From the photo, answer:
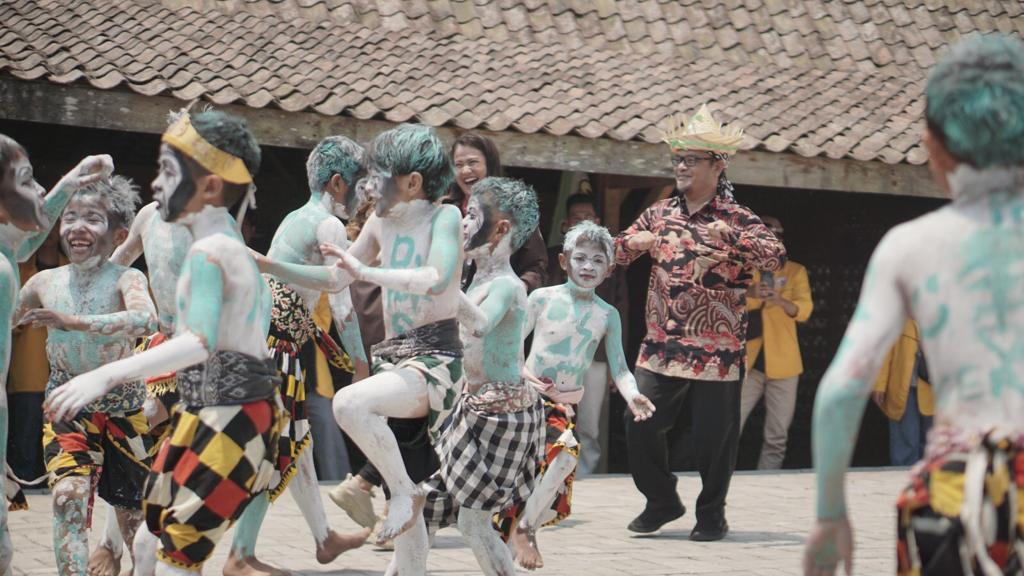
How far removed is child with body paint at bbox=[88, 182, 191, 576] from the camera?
20.3 feet

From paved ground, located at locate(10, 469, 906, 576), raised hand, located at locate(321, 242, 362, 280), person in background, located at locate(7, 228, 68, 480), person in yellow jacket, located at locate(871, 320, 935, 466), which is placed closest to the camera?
raised hand, located at locate(321, 242, 362, 280)

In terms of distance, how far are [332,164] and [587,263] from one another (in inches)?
49.0

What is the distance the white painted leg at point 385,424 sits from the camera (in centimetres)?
512

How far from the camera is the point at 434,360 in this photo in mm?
5320

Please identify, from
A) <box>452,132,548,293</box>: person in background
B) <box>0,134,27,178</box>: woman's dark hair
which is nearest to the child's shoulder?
<box>452,132,548,293</box>: person in background

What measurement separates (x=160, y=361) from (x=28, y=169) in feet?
5.36

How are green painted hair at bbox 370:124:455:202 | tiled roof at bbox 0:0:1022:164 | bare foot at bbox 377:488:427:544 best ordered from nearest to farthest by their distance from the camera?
bare foot at bbox 377:488:427:544, green painted hair at bbox 370:124:455:202, tiled roof at bbox 0:0:1022:164

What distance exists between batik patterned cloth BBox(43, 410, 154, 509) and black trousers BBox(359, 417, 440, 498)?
3.79ft

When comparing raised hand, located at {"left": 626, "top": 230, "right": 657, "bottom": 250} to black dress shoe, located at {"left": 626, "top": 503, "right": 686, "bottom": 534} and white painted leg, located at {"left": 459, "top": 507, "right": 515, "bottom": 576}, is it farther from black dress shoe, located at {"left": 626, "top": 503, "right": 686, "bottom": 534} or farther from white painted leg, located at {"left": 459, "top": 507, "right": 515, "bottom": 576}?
white painted leg, located at {"left": 459, "top": 507, "right": 515, "bottom": 576}

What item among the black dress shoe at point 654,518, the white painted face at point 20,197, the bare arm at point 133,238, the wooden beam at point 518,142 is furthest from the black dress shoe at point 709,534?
the white painted face at point 20,197

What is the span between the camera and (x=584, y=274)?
282 inches

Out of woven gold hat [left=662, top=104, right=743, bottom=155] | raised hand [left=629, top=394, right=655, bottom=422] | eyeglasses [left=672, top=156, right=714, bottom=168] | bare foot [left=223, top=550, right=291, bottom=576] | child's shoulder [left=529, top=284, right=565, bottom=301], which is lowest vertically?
bare foot [left=223, top=550, right=291, bottom=576]

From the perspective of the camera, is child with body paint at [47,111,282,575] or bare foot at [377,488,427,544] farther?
bare foot at [377,488,427,544]

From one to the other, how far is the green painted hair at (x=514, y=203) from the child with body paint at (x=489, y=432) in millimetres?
162
